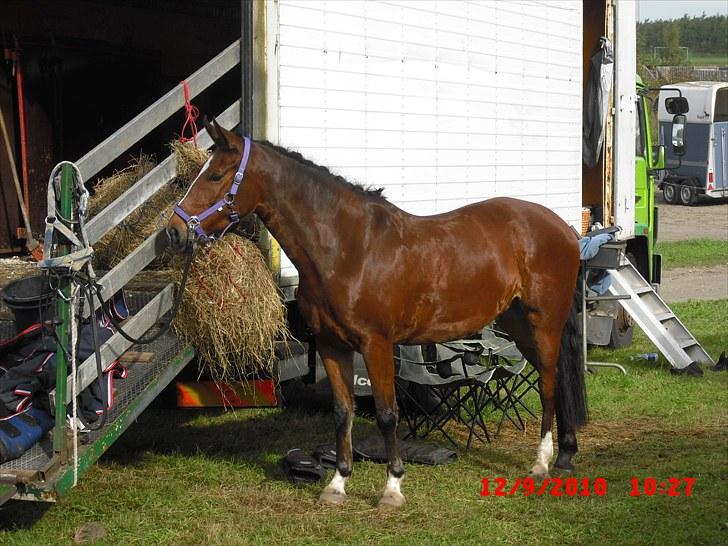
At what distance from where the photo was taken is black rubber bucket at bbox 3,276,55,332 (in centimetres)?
510

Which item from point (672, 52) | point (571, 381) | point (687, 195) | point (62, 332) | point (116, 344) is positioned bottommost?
point (571, 381)

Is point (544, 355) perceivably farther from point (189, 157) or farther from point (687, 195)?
point (687, 195)

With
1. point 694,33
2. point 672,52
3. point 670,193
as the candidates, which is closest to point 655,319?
point 670,193

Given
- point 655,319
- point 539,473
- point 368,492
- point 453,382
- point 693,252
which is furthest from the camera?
point 693,252

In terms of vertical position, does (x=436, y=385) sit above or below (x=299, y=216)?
below

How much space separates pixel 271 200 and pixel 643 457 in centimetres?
285

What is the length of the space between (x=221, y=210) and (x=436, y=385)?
2.01 meters

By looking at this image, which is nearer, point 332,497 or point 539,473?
point 332,497

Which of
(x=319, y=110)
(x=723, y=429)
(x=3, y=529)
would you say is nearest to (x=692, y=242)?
(x=723, y=429)

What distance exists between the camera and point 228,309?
18.0 feet

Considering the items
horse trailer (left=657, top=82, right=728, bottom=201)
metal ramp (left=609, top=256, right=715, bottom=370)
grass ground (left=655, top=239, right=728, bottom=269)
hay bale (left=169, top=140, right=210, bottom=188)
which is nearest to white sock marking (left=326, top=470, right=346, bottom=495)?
hay bale (left=169, top=140, right=210, bottom=188)

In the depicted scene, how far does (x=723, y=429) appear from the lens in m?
6.95
